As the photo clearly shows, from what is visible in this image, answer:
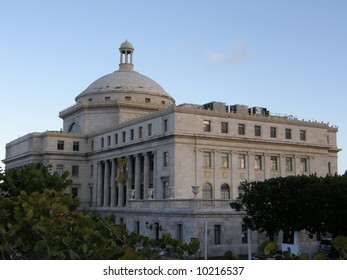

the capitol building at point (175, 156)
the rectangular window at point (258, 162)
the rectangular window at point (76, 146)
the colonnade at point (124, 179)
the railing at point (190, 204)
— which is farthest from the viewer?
the rectangular window at point (76, 146)

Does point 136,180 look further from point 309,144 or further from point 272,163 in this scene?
point 309,144

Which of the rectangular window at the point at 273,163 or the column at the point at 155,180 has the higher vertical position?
the rectangular window at the point at 273,163

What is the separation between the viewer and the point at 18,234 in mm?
13156

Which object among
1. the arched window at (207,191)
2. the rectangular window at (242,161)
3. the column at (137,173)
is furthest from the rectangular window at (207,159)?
the column at (137,173)

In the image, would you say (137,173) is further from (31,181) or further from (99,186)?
(31,181)

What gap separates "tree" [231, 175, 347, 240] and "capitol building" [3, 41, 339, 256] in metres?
5.81

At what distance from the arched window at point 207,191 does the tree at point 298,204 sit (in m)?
18.7

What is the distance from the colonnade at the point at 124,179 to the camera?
224 feet

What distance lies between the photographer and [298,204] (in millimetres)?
39250

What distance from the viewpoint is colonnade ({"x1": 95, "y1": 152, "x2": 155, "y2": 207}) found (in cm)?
6838

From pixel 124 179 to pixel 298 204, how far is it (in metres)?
38.0

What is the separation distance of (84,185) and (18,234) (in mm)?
72735

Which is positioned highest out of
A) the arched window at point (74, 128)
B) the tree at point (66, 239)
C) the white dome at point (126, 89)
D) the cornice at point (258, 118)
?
the white dome at point (126, 89)

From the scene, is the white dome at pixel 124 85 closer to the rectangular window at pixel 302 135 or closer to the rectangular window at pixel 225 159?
the rectangular window at pixel 225 159
